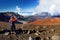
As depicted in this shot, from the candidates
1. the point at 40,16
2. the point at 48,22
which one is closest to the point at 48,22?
the point at 48,22

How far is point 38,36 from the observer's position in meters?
12.8

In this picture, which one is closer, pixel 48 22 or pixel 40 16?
pixel 40 16

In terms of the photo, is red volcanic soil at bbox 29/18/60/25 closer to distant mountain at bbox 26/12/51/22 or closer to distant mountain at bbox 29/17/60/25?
distant mountain at bbox 29/17/60/25

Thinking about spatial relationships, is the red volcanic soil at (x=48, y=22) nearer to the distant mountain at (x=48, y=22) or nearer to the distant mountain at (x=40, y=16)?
the distant mountain at (x=48, y=22)

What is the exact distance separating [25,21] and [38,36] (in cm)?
360

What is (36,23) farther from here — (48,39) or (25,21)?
(48,39)

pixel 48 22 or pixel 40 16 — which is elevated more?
pixel 40 16

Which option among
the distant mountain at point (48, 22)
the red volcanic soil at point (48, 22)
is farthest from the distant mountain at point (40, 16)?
the red volcanic soil at point (48, 22)

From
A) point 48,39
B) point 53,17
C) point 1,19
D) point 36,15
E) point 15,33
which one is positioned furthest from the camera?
point 1,19

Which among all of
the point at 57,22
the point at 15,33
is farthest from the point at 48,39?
the point at 57,22

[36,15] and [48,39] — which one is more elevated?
[36,15]

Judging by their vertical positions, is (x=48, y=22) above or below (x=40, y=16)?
below

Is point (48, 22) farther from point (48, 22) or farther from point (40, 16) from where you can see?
point (40, 16)

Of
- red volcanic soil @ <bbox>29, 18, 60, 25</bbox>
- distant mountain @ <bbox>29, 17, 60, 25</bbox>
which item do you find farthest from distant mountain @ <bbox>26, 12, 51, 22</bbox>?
red volcanic soil @ <bbox>29, 18, 60, 25</bbox>
